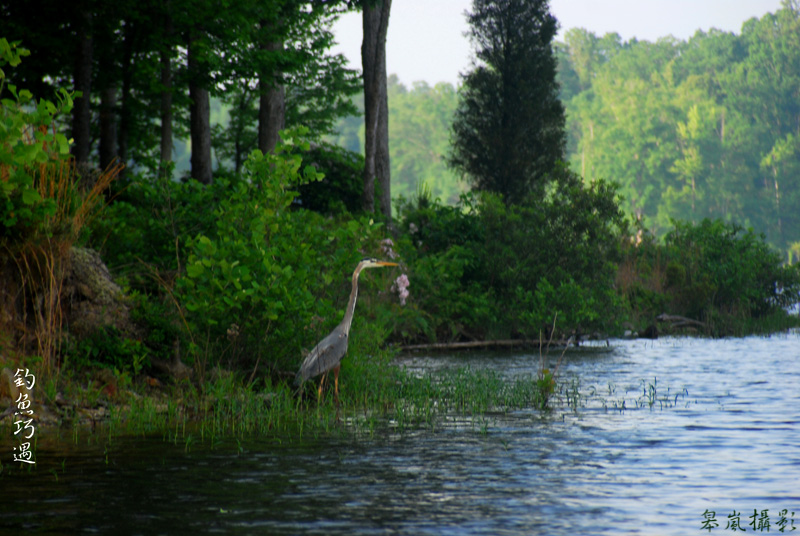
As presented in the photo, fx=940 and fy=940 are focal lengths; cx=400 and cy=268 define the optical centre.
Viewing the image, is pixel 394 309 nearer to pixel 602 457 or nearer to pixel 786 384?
pixel 786 384

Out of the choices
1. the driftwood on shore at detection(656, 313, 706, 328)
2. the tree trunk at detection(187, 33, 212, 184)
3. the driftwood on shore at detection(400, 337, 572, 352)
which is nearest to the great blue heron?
the driftwood on shore at detection(400, 337, 572, 352)

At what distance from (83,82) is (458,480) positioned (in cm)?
1493

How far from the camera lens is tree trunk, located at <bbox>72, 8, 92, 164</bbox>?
1898 cm

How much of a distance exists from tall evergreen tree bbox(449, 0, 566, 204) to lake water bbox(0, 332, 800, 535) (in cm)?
2243

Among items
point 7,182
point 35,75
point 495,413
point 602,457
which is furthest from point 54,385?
point 35,75

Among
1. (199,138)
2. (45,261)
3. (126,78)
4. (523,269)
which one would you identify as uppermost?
(126,78)

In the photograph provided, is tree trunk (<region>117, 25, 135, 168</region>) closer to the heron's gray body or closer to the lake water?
the heron's gray body

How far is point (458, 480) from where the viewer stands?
722cm

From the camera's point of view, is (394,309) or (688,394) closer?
A: (688,394)

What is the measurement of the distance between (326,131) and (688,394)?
2484cm

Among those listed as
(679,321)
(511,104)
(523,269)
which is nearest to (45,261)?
(523,269)

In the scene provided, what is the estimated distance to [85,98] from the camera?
19797mm

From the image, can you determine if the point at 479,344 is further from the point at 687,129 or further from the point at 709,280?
the point at 687,129

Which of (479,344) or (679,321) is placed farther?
(679,321)
